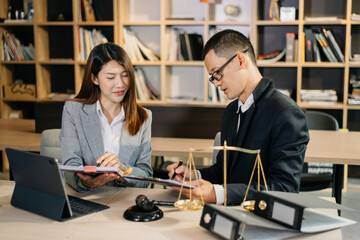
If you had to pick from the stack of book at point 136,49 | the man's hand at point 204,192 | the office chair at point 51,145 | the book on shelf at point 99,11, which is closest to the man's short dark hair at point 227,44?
the man's hand at point 204,192

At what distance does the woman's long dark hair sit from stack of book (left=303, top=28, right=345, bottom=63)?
2.56 meters

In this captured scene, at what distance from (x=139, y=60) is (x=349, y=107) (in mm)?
2203

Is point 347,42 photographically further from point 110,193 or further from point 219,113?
point 110,193

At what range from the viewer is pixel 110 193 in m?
1.67

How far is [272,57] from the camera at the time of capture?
168 inches

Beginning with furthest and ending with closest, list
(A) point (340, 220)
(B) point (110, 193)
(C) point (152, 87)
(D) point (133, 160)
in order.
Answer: (C) point (152, 87)
(D) point (133, 160)
(B) point (110, 193)
(A) point (340, 220)

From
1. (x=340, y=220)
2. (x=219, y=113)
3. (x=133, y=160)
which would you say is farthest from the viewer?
(x=219, y=113)

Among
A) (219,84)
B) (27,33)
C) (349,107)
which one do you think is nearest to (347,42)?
(349,107)

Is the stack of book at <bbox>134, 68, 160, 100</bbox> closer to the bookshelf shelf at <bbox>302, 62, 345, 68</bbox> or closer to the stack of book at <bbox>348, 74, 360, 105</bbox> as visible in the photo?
the bookshelf shelf at <bbox>302, 62, 345, 68</bbox>

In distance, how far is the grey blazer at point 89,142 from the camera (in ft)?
6.44

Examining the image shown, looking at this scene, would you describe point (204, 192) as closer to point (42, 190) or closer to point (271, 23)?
point (42, 190)

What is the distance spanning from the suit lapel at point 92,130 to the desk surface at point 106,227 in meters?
0.51

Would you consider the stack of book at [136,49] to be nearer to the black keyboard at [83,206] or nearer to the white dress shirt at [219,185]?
the white dress shirt at [219,185]

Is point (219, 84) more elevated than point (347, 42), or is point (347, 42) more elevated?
point (347, 42)
